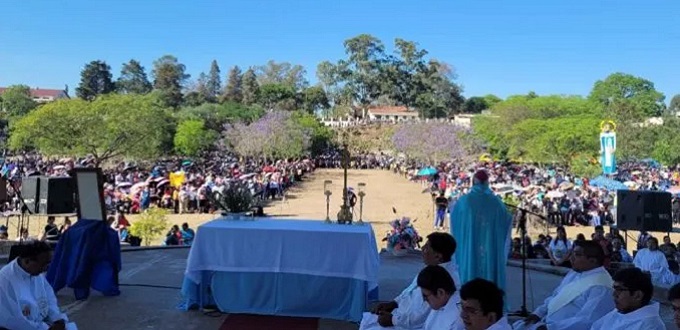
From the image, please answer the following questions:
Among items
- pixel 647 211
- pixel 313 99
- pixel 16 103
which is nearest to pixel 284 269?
pixel 647 211

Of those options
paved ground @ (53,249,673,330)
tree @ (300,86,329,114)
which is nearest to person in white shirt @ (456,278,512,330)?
paved ground @ (53,249,673,330)

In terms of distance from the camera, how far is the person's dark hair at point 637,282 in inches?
135

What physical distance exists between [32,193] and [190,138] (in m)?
38.2

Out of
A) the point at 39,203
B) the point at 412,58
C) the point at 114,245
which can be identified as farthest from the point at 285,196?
the point at 412,58

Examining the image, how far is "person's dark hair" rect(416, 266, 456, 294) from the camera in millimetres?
3445

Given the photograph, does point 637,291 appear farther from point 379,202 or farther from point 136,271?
point 379,202

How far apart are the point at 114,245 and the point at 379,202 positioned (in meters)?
21.4

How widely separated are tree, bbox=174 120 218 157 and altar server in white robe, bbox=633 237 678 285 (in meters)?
43.0

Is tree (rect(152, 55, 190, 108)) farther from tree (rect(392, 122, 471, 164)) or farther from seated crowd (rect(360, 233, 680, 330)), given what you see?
seated crowd (rect(360, 233, 680, 330))

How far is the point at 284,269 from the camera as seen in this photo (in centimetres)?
614

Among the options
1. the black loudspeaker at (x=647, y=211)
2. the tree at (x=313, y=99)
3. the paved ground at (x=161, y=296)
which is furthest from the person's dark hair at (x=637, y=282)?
the tree at (x=313, y=99)

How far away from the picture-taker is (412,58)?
8794 cm

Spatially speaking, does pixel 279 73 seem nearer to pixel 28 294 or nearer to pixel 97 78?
pixel 97 78

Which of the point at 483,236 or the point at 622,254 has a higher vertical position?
the point at 483,236
